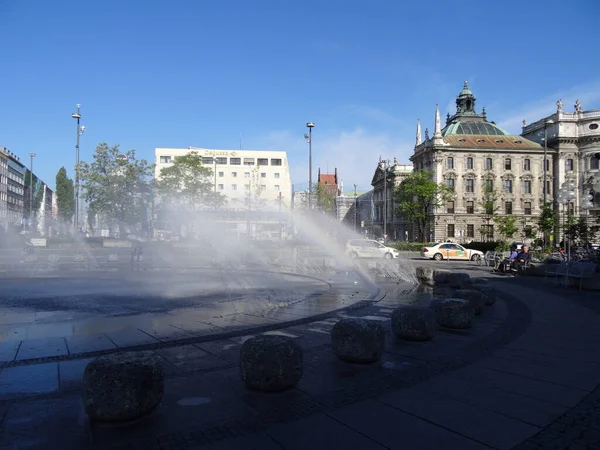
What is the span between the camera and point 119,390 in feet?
12.9

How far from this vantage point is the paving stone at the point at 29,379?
4906 millimetres

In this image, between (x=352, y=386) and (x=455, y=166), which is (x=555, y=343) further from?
(x=455, y=166)

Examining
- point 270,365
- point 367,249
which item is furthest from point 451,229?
point 270,365

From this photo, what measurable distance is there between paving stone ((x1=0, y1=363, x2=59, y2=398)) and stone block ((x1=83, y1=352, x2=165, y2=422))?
1.30 metres

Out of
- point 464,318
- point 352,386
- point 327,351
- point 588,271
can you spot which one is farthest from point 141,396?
point 588,271

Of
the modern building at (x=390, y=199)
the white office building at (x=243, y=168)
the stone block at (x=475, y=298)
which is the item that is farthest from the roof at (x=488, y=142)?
the stone block at (x=475, y=298)

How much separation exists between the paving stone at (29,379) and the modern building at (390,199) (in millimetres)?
83227

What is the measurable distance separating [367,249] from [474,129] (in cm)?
6644

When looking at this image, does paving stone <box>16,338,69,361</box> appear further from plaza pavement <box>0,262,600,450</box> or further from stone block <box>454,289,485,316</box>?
stone block <box>454,289,485,316</box>

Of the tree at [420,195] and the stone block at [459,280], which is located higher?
the tree at [420,195]

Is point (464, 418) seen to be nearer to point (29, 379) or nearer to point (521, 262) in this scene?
point (29, 379)

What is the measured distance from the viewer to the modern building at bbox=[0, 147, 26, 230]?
324 ft

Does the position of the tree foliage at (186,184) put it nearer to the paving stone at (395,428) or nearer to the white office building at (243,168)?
the white office building at (243,168)

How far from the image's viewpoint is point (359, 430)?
12.8ft
